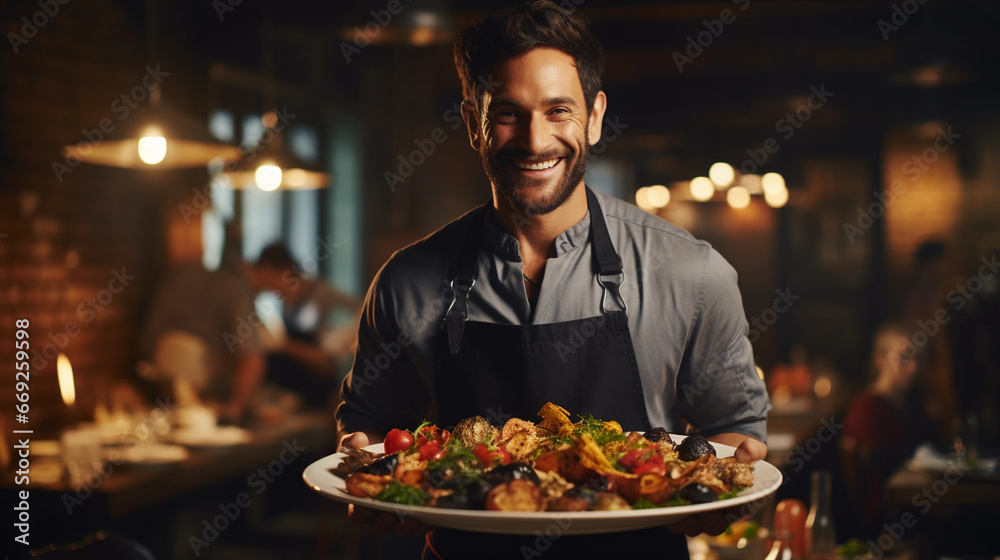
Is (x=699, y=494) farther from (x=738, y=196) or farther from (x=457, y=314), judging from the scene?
(x=738, y=196)

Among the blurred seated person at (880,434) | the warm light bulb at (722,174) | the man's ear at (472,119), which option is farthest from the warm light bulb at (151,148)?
the warm light bulb at (722,174)

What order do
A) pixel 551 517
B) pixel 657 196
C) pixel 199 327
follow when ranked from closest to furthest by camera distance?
1. pixel 551 517
2. pixel 199 327
3. pixel 657 196

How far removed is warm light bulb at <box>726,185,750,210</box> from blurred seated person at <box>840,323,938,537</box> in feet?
11.1

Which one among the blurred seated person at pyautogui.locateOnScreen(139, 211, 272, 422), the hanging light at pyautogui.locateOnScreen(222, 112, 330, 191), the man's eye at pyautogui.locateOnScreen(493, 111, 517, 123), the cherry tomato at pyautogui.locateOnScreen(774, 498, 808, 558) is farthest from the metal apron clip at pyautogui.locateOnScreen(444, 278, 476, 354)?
the blurred seated person at pyautogui.locateOnScreen(139, 211, 272, 422)

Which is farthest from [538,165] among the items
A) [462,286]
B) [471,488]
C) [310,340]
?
[310,340]

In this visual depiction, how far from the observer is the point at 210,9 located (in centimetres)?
667

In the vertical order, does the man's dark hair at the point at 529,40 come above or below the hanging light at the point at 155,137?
above

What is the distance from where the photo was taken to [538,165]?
1756 millimetres

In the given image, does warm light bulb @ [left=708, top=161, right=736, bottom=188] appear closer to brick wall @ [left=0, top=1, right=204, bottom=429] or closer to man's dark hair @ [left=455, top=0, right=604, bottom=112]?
brick wall @ [left=0, top=1, right=204, bottom=429]

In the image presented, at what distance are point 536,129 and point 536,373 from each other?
1.68ft

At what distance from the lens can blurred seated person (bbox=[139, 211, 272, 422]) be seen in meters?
5.36

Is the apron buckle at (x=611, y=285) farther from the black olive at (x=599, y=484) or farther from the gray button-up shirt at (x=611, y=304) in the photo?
the black olive at (x=599, y=484)

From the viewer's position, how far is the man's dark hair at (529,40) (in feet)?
5.79

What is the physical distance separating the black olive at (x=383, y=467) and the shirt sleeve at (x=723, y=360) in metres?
0.74
